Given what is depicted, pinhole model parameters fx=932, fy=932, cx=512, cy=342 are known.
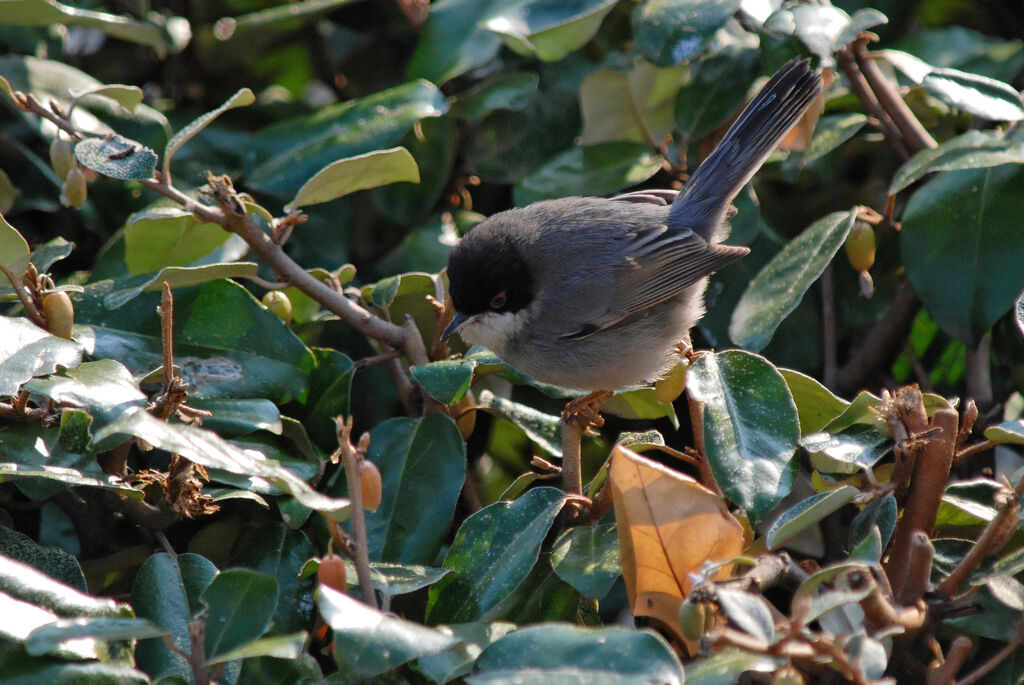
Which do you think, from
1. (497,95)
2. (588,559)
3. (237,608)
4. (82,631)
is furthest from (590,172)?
(82,631)

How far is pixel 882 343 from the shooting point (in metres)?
2.46

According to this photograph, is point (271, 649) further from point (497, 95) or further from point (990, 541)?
point (497, 95)

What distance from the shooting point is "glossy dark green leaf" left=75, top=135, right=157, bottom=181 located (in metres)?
2.01

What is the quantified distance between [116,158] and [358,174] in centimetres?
53

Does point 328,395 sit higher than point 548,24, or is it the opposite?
point 548,24

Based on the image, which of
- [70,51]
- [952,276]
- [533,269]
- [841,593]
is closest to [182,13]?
[70,51]

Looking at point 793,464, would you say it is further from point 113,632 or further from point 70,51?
point 70,51

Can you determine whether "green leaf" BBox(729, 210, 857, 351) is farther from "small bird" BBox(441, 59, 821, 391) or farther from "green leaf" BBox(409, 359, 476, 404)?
"green leaf" BBox(409, 359, 476, 404)

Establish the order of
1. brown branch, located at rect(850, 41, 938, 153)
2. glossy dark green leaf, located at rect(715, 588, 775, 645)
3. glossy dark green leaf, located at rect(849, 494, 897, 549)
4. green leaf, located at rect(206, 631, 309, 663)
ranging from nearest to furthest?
1. glossy dark green leaf, located at rect(715, 588, 775, 645)
2. green leaf, located at rect(206, 631, 309, 663)
3. glossy dark green leaf, located at rect(849, 494, 897, 549)
4. brown branch, located at rect(850, 41, 938, 153)

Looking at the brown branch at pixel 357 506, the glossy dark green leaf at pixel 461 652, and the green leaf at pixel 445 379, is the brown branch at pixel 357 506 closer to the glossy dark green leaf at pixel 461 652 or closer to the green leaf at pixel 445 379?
the glossy dark green leaf at pixel 461 652

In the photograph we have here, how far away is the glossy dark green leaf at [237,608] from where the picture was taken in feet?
4.92

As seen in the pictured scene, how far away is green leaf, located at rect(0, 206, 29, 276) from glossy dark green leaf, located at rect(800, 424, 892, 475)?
1.64 m

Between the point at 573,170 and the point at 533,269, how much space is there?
0.38 metres

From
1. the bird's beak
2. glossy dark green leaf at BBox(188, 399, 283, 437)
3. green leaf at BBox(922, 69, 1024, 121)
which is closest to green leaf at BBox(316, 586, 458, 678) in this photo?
glossy dark green leaf at BBox(188, 399, 283, 437)
